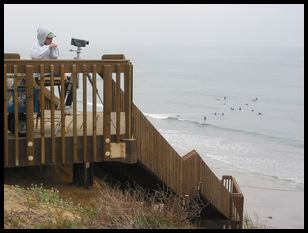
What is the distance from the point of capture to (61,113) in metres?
8.28

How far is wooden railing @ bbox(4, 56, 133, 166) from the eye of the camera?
801 cm

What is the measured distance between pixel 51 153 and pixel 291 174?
22.1 m

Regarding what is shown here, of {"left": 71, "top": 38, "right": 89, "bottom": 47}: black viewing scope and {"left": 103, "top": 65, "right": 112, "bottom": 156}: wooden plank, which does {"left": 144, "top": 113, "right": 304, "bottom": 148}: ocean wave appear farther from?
{"left": 71, "top": 38, "right": 89, "bottom": 47}: black viewing scope

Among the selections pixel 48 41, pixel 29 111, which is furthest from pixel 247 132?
pixel 29 111

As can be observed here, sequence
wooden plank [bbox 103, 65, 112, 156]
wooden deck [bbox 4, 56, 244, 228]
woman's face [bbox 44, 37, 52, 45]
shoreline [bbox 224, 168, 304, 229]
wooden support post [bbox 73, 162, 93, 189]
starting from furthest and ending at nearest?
shoreline [bbox 224, 168, 304, 229], wooden support post [bbox 73, 162, 93, 189], woman's face [bbox 44, 37, 52, 45], wooden plank [bbox 103, 65, 112, 156], wooden deck [bbox 4, 56, 244, 228]

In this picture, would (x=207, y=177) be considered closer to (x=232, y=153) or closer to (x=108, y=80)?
(x=108, y=80)

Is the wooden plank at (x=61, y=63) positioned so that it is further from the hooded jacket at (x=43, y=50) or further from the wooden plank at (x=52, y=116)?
the hooded jacket at (x=43, y=50)

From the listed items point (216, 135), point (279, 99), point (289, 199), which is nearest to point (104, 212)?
point (289, 199)

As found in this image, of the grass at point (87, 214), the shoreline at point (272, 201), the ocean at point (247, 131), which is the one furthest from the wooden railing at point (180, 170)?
the ocean at point (247, 131)

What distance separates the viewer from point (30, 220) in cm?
640

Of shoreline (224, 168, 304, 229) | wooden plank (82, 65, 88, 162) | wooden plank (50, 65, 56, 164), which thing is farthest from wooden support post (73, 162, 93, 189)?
shoreline (224, 168, 304, 229)

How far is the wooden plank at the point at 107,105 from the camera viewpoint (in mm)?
8414

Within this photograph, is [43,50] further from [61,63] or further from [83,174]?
[83,174]

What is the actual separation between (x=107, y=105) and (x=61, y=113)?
0.69 m
